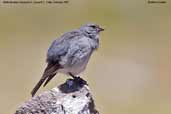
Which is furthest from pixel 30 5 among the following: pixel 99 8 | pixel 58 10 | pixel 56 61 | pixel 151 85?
pixel 151 85

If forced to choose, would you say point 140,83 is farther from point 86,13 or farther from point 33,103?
point 33,103

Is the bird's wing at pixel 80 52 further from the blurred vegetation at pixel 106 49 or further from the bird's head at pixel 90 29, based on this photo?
the blurred vegetation at pixel 106 49

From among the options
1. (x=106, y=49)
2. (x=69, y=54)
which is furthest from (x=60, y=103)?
(x=106, y=49)

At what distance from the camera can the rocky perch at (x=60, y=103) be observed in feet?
7.47

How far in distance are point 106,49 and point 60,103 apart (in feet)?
3.32

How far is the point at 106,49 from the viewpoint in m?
3.26

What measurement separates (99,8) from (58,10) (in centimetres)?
24

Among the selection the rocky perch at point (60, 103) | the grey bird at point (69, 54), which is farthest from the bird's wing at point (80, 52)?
the rocky perch at point (60, 103)

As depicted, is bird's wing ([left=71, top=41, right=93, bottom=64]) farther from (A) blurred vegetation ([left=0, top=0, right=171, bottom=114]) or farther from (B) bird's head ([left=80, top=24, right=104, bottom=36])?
(A) blurred vegetation ([left=0, top=0, right=171, bottom=114])

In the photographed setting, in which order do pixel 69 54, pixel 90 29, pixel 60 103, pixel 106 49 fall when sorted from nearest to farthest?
pixel 60 103 < pixel 69 54 < pixel 90 29 < pixel 106 49

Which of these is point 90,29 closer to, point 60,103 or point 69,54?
point 69,54

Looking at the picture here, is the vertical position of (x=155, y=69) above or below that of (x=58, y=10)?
below

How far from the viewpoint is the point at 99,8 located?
3.21 metres

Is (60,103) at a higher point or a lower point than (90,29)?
lower
